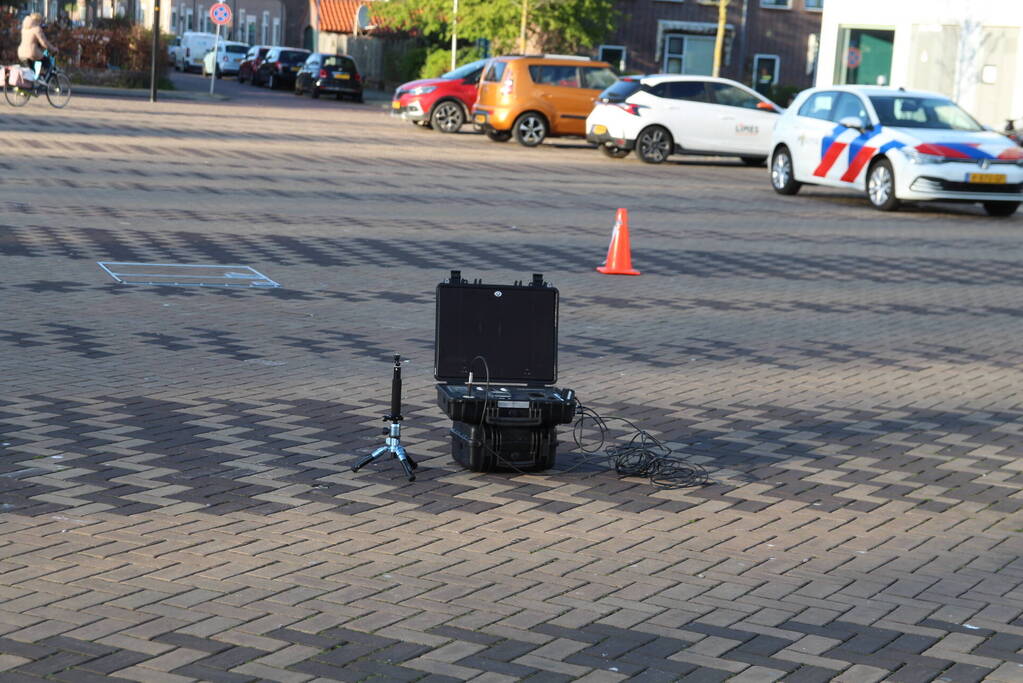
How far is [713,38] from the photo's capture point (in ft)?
192

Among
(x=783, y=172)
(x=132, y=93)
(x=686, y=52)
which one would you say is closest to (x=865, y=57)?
(x=783, y=172)

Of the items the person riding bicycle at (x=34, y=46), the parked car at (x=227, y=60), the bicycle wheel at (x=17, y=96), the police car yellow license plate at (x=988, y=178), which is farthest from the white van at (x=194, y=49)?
the police car yellow license plate at (x=988, y=178)

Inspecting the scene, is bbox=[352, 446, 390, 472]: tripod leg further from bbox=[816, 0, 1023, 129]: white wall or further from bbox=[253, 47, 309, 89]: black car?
bbox=[253, 47, 309, 89]: black car

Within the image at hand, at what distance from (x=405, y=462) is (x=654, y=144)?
73.6 feet

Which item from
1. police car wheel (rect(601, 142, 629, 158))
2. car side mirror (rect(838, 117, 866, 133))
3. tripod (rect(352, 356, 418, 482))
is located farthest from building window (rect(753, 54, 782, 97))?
tripod (rect(352, 356, 418, 482))

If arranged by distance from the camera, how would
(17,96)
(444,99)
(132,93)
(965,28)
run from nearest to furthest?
(965,28)
(444,99)
(17,96)
(132,93)

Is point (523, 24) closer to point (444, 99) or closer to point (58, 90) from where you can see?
point (444, 99)

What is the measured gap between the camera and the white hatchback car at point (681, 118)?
28484 millimetres

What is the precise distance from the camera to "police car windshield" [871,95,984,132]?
842 inches

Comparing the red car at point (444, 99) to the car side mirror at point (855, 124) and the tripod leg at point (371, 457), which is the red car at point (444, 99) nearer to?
the car side mirror at point (855, 124)

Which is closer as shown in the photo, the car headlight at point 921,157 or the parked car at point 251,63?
the car headlight at point 921,157

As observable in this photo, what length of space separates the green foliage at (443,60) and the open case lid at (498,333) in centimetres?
4404

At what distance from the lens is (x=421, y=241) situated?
15.5 metres

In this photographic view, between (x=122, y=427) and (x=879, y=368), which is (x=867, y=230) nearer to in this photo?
(x=879, y=368)
